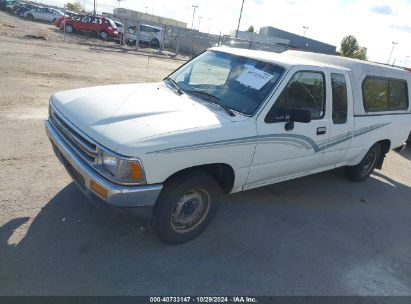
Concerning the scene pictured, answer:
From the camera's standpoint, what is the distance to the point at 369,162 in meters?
6.41

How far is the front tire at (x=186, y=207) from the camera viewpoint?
11.1 ft

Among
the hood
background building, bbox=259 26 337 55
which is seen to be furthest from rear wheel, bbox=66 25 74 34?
background building, bbox=259 26 337 55

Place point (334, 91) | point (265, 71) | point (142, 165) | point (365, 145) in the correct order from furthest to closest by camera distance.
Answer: point (365, 145) < point (334, 91) < point (265, 71) < point (142, 165)

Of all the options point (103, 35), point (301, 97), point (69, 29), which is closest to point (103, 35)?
point (103, 35)

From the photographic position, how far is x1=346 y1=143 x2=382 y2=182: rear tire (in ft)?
20.1

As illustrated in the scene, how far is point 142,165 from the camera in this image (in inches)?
119

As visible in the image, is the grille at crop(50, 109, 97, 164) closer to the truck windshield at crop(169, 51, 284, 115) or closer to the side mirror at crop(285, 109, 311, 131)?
the truck windshield at crop(169, 51, 284, 115)

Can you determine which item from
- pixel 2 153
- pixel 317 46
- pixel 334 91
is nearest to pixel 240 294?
pixel 334 91

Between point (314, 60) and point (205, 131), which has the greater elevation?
point (314, 60)

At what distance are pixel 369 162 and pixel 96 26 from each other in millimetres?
28039

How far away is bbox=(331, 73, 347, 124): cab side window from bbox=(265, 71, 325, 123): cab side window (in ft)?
0.80

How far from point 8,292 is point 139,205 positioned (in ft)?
3.90

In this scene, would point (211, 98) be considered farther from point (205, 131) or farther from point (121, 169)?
point (121, 169)

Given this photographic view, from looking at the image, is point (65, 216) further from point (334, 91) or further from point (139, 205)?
point (334, 91)
